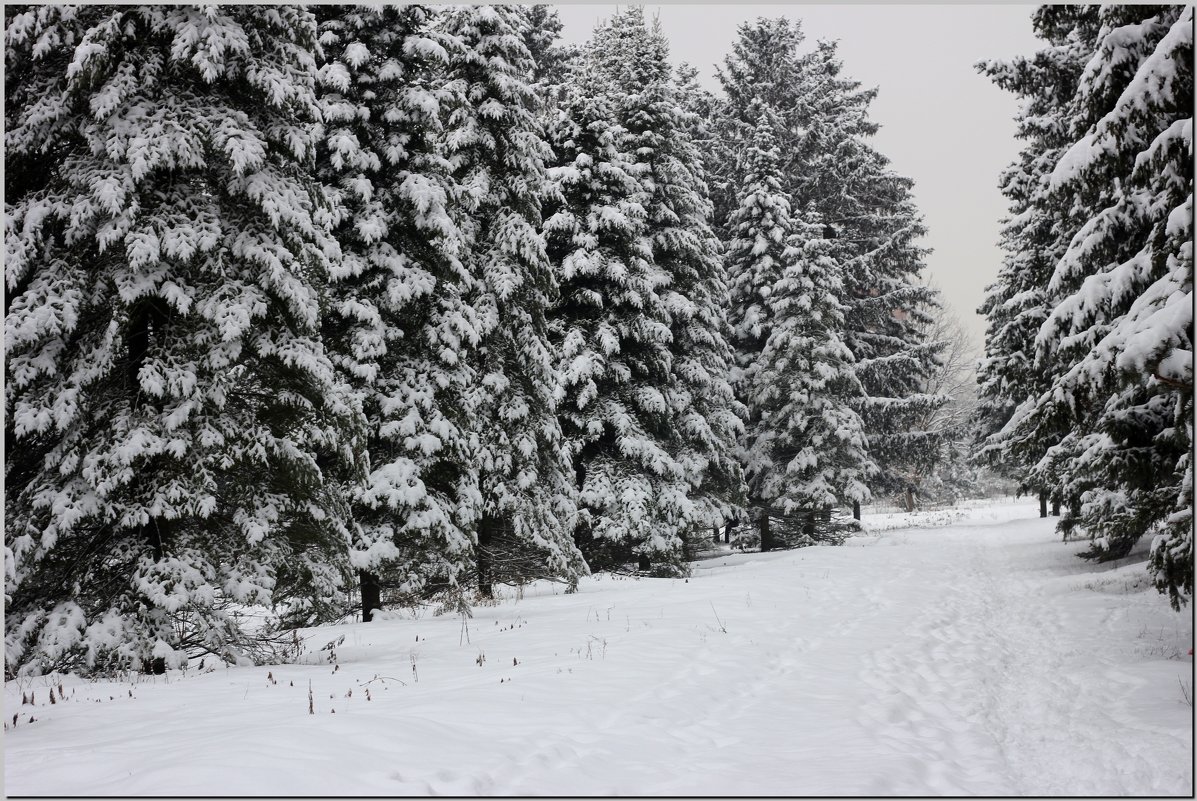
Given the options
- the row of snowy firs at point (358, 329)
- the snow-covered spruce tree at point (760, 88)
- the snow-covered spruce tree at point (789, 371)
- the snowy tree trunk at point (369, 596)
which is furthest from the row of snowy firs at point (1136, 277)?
the snow-covered spruce tree at point (760, 88)

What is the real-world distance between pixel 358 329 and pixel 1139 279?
10.4 metres

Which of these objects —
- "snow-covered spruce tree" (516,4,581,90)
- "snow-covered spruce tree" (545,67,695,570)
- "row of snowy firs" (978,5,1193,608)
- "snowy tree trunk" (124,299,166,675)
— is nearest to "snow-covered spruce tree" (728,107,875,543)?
"snow-covered spruce tree" (545,67,695,570)

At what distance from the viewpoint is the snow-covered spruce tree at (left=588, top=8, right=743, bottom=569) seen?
20.0m

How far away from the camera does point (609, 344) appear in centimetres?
1781

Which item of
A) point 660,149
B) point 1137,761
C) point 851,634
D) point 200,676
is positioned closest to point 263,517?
point 200,676

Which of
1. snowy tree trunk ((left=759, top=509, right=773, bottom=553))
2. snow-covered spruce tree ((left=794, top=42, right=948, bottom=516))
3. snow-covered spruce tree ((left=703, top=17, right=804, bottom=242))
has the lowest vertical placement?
snowy tree trunk ((left=759, top=509, right=773, bottom=553))

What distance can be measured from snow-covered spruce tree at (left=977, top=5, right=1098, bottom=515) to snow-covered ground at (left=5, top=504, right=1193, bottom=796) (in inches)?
102

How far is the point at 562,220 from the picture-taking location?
1823 centimetres

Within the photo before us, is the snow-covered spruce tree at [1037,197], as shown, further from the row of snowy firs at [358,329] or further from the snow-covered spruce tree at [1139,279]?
the row of snowy firs at [358,329]

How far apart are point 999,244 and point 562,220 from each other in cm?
1637

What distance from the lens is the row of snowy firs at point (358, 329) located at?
798cm

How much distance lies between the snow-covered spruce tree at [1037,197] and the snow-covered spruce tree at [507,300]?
8368 mm

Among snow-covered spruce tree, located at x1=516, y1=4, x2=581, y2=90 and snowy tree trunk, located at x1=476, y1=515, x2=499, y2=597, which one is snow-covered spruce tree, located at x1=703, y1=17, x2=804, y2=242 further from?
snowy tree trunk, located at x1=476, y1=515, x2=499, y2=597

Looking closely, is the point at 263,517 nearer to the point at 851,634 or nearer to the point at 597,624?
the point at 597,624
